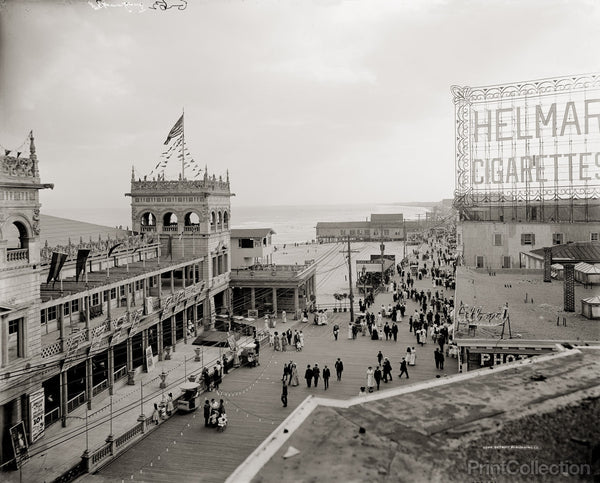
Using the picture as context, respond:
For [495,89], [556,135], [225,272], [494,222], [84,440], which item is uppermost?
[495,89]

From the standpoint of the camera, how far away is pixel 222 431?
20219mm

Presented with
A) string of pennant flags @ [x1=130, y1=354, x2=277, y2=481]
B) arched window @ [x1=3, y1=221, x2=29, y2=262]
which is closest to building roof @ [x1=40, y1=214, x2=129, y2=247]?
arched window @ [x1=3, y1=221, x2=29, y2=262]

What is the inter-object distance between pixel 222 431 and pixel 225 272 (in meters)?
26.0

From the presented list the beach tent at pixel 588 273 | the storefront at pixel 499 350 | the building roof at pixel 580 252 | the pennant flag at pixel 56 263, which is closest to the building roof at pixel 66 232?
the pennant flag at pixel 56 263

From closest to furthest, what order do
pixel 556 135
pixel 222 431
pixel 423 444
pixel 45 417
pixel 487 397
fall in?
pixel 423 444 < pixel 487 397 < pixel 222 431 < pixel 45 417 < pixel 556 135

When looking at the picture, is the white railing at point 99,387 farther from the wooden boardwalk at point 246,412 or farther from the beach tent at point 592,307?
the beach tent at point 592,307

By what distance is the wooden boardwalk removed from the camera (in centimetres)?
1736

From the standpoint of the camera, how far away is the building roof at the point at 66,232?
3077 cm

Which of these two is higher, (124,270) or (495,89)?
(495,89)

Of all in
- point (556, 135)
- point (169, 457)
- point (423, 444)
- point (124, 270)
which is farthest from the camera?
point (556, 135)

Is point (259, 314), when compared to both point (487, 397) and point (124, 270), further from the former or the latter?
point (487, 397)

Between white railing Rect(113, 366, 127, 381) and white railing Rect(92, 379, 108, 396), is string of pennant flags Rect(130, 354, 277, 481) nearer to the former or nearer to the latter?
white railing Rect(92, 379, 108, 396)

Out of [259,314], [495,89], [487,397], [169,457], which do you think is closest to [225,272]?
[259,314]

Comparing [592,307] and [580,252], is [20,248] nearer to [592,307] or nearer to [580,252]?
[592,307]
